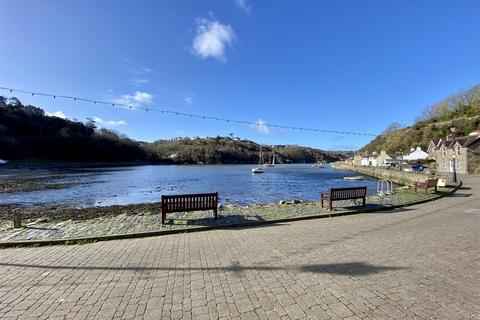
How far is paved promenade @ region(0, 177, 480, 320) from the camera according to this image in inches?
157

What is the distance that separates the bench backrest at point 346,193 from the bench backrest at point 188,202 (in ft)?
16.4

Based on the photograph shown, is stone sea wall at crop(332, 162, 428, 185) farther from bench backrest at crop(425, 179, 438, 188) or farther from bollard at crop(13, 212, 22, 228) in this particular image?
bollard at crop(13, 212, 22, 228)

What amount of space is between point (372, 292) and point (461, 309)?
3.40ft

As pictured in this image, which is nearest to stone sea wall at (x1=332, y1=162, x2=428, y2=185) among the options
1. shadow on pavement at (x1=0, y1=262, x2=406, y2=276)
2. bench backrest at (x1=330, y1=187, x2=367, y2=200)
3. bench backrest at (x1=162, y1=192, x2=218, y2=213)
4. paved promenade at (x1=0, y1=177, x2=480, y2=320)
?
bench backrest at (x1=330, y1=187, x2=367, y2=200)

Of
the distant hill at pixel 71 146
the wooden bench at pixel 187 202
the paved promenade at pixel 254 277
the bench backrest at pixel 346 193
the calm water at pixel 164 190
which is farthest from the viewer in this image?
the distant hill at pixel 71 146

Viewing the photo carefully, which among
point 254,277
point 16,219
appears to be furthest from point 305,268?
point 16,219

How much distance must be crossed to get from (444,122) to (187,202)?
114761 millimetres

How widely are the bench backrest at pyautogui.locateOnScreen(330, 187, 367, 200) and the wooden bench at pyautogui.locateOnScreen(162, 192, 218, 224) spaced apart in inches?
197

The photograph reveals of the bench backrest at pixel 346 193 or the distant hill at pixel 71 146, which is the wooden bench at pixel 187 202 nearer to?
the bench backrest at pixel 346 193

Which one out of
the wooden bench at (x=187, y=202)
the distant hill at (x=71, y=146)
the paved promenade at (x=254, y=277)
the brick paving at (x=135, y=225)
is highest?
the distant hill at (x=71, y=146)

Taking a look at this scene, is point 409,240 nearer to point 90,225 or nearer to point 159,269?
point 159,269

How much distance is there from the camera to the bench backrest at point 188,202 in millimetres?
10422

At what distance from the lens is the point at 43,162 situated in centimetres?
11181

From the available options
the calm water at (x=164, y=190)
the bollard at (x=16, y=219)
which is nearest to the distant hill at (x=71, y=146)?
the calm water at (x=164, y=190)
